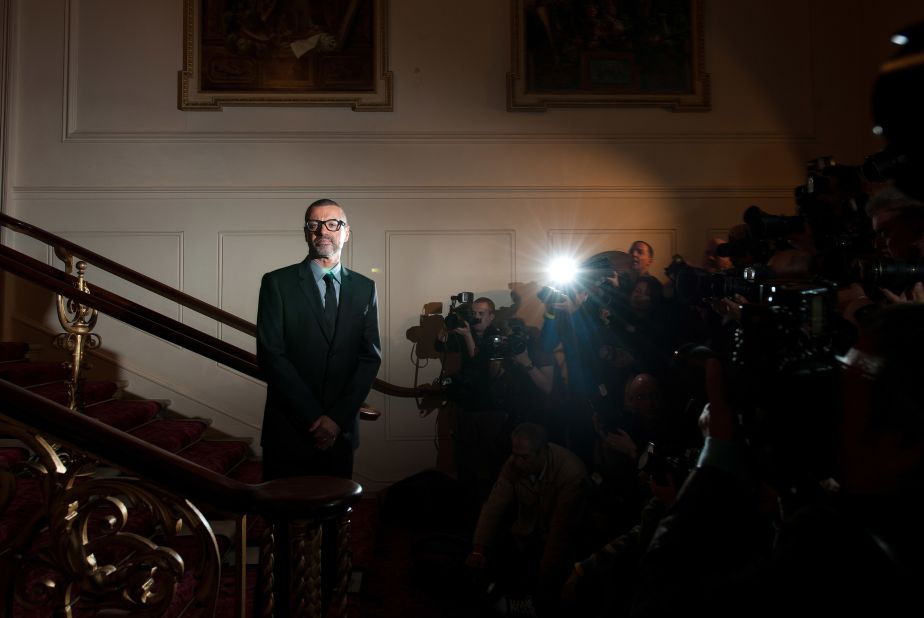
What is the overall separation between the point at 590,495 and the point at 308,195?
3.51 metres

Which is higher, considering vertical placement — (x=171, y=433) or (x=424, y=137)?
(x=424, y=137)

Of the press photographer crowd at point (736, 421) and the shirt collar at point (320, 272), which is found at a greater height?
the shirt collar at point (320, 272)

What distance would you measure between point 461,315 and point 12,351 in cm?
322

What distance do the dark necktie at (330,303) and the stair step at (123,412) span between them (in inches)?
69.5

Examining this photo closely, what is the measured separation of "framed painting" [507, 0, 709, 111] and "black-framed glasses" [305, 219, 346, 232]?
3.18m

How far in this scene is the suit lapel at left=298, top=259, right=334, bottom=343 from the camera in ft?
8.77

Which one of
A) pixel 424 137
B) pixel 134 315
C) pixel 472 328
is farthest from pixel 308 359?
pixel 424 137

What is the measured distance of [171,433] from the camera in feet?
13.2

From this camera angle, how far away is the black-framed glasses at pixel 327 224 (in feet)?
8.96

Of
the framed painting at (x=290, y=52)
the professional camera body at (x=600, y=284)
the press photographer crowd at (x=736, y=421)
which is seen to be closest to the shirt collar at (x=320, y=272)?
the press photographer crowd at (x=736, y=421)

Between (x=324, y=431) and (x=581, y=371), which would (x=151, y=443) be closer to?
(x=324, y=431)

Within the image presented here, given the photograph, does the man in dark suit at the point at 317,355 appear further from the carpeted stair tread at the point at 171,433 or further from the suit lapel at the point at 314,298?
the carpeted stair tread at the point at 171,433

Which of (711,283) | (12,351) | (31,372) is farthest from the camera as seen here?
(12,351)

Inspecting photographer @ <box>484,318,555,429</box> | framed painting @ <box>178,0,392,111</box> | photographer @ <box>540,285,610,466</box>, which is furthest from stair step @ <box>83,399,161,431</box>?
photographer @ <box>540,285,610,466</box>
